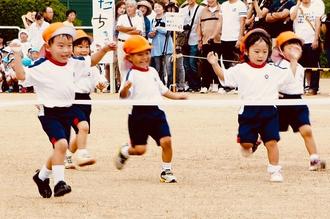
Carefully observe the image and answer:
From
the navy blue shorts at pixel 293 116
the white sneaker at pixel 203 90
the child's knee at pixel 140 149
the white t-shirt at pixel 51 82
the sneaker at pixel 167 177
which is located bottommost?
the white sneaker at pixel 203 90

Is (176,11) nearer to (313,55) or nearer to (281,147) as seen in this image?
(313,55)

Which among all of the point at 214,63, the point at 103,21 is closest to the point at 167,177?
the point at 214,63

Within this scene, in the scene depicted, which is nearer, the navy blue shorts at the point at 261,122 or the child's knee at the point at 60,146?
the child's knee at the point at 60,146

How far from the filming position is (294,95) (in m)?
10.8

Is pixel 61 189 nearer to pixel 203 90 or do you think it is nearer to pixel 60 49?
pixel 60 49

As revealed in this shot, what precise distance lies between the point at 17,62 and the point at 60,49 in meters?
0.55

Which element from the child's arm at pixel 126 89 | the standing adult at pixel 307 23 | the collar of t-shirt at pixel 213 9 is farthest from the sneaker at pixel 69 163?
the collar of t-shirt at pixel 213 9

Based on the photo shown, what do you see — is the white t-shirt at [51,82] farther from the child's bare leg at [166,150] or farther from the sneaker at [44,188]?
the child's bare leg at [166,150]

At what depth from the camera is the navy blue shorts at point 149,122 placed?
9766mm

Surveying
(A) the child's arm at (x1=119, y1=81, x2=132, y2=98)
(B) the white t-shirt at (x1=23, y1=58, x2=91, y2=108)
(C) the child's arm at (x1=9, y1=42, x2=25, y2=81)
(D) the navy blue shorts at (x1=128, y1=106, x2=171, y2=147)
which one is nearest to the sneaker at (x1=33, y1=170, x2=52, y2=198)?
(B) the white t-shirt at (x1=23, y1=58, x2=91, y2=108)

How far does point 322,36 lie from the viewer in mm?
22141

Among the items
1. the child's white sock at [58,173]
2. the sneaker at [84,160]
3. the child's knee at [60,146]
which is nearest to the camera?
the child's white sock at [58,173]

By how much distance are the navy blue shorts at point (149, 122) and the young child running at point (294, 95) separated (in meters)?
1.29

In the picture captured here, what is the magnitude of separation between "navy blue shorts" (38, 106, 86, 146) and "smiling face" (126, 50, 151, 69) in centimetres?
103
